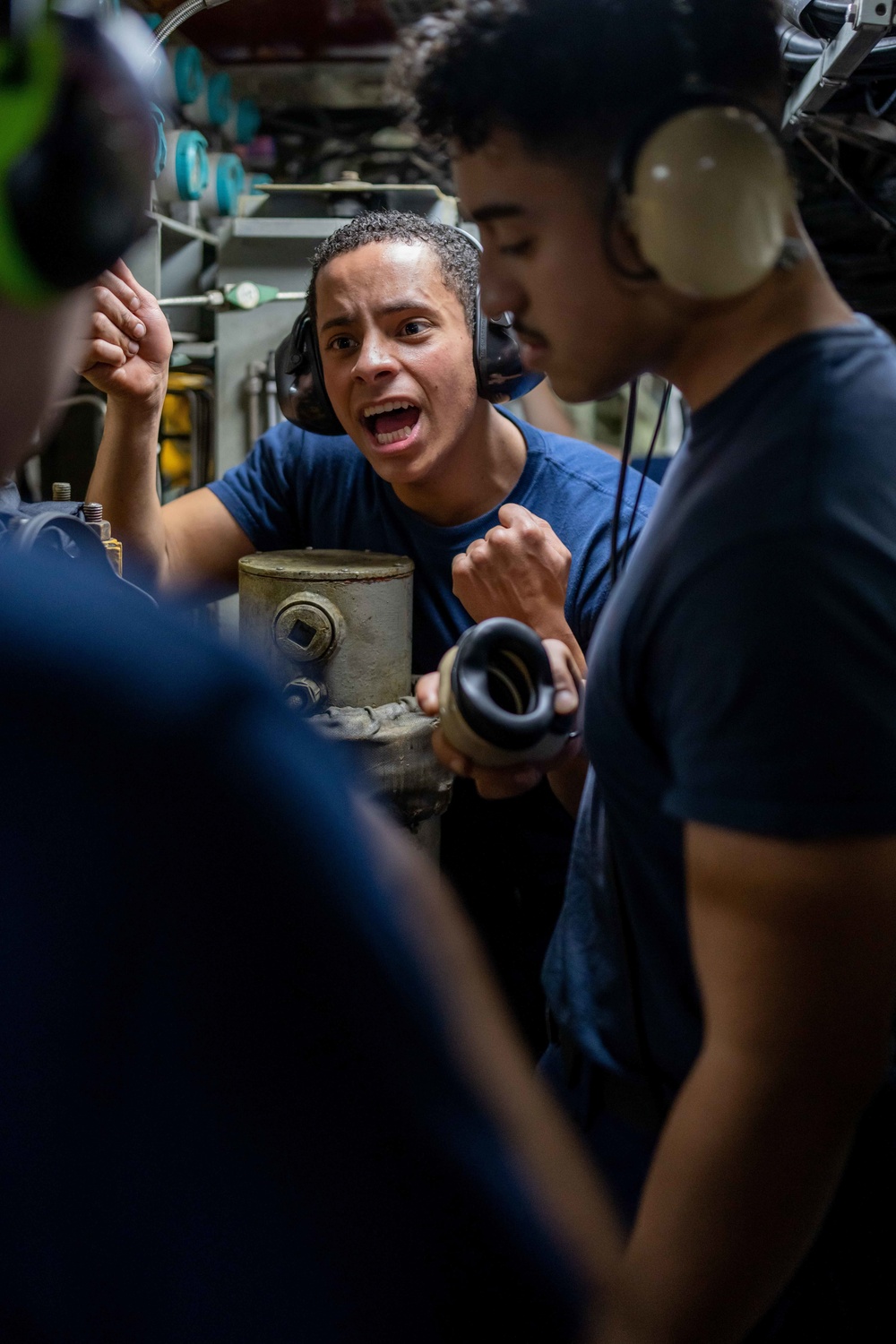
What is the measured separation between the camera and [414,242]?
70.0 inches

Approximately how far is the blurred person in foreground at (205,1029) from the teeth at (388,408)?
1240 mm

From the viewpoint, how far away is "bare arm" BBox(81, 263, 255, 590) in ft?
5.46

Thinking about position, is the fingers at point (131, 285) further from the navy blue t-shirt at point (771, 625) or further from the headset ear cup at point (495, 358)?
the navy blue t-shirt at point (771, 625)

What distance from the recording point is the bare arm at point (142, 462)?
1665 millimetres

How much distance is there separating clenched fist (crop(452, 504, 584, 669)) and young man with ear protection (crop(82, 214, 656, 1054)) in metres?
0.05

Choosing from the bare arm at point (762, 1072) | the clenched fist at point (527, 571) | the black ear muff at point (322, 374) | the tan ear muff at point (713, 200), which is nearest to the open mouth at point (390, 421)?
Answer: the black ear muff at point (322, 374)

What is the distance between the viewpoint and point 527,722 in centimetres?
96

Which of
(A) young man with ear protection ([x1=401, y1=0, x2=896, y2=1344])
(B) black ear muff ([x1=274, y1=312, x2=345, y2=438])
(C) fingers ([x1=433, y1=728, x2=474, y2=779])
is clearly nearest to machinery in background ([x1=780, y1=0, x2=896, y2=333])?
(B) black ear muff ([x1=274, y1=312, x2=345, y2=438])

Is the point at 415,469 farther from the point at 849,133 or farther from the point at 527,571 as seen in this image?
the point at 849,133

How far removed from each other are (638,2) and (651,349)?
223mm

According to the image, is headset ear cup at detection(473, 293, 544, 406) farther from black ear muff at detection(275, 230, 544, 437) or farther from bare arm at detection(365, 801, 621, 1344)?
bare arm at detection(365, 801, 621, 1344)

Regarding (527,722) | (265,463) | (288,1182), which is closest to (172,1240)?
(288,1182)

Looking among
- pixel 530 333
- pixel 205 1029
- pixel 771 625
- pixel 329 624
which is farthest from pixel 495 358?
pixel 205 1029

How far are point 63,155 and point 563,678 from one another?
724mm
